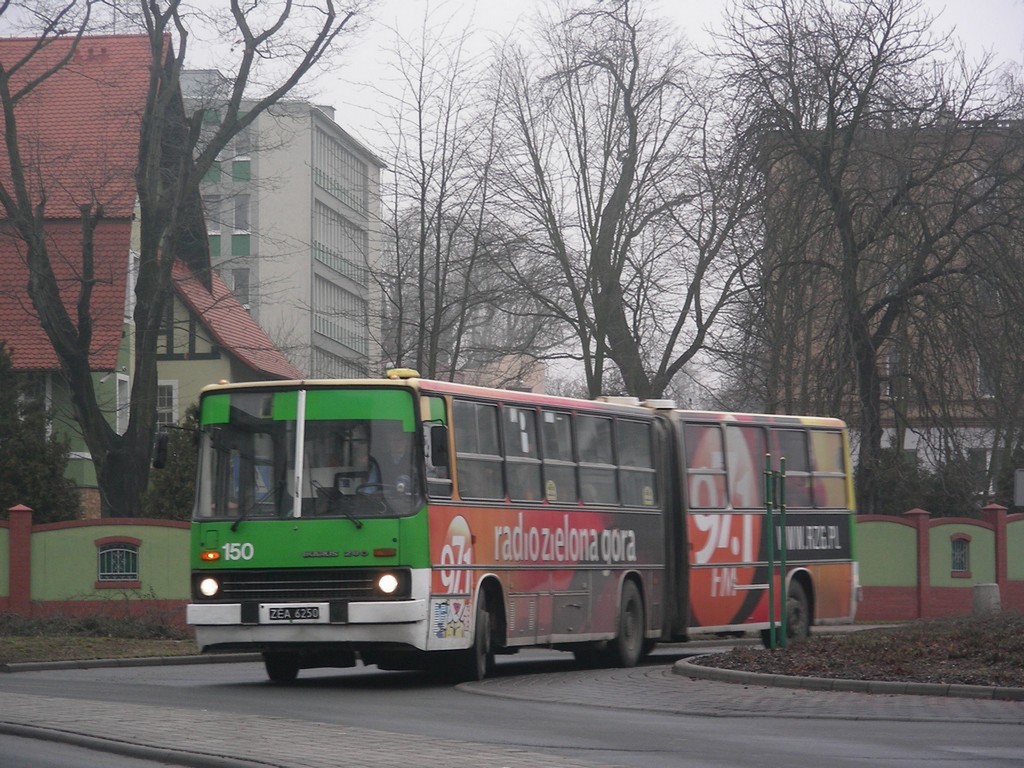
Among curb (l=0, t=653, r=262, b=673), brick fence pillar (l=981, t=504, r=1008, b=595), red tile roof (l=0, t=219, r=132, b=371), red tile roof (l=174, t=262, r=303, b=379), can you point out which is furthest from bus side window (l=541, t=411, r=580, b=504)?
red tile roof (l=174, t=262, r=303, b=379)

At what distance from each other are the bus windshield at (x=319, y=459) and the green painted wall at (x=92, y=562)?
548 inches

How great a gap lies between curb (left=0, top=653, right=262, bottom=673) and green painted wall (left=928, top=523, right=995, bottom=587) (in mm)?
18499

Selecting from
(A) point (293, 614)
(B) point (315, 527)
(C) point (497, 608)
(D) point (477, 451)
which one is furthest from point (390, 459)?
(C) point (497, 608)

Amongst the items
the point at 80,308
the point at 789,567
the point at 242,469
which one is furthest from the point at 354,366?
the point at 242,469

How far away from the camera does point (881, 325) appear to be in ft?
104

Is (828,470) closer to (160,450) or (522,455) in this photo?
(522,455)

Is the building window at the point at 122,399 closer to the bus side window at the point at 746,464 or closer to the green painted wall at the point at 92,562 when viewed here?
the green painted wall at the point at 92,562

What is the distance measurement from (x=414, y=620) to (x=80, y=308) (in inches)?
821

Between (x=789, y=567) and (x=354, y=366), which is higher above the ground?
(x=354, y=366)

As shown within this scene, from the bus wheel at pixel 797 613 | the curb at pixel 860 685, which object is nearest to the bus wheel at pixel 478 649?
the curb at pixel 860 685

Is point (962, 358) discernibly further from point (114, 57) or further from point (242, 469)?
point (114, 57)

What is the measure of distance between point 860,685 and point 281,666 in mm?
5988

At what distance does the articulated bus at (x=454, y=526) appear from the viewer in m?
16.8

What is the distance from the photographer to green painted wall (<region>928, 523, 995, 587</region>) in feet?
126
